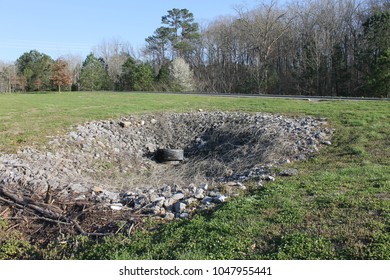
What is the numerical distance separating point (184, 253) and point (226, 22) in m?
46.6

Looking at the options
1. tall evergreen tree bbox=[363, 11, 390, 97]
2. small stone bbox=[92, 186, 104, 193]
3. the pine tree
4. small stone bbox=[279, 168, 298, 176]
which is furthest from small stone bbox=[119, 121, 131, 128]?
the pine tree

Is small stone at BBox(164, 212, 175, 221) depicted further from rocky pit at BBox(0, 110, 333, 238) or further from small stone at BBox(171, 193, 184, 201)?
small stone at BBox(171, 193, 184, 201)

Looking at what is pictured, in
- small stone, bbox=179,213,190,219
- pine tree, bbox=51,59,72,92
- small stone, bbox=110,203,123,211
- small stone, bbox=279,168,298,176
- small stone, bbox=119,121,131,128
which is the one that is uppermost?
pine tree, bbox=51,59,72,92

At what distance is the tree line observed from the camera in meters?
30.8

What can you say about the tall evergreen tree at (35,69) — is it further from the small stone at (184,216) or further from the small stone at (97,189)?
the small stone at (184,216)

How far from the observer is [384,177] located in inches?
222

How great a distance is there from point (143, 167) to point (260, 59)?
3362 cm

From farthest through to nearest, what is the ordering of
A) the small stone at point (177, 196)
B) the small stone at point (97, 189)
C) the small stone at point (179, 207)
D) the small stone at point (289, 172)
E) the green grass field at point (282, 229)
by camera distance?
the small stone at point (289, 172)
the small stone at point (97, 189)
the small stone at point (177, 196)
the small stone at point (179, 207)
the green grass field at point (282, 229)

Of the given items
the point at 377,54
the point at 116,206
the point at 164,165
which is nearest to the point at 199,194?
the point at 116,206

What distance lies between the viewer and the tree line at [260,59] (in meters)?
30.8

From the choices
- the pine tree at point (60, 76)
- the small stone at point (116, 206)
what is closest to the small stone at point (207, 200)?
the small stone at point (116, 206)

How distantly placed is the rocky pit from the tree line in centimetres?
1786

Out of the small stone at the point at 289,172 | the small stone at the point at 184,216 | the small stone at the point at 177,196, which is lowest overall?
the small stone at the point at 184,216

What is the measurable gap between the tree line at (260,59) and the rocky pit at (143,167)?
17.9m
